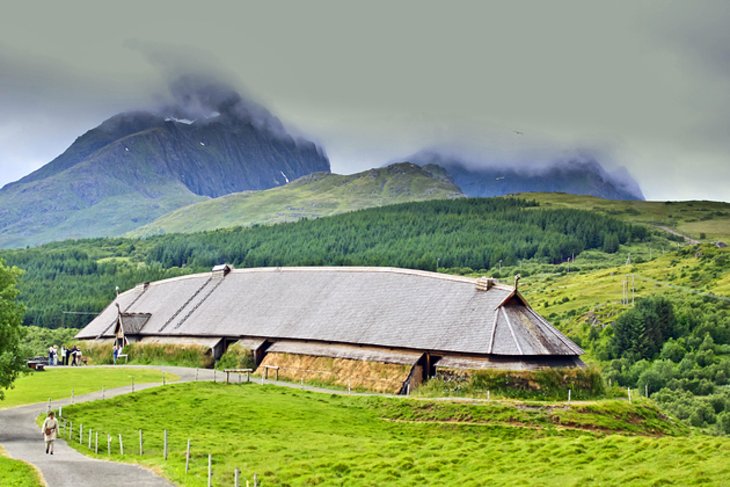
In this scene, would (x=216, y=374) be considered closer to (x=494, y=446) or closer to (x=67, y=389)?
(x=67, y=389)

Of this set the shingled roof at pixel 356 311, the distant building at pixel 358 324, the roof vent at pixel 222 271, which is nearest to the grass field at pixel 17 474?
the distant building at pixel 358 324

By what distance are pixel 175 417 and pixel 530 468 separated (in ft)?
94.6

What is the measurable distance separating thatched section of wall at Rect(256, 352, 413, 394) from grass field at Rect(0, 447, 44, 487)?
40.0m

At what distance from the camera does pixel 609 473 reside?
3712cm

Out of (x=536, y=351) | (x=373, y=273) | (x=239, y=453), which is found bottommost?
(x=239, y=453)

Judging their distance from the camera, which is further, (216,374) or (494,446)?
(216,374)

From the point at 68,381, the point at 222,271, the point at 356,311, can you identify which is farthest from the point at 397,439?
the point at 222,271

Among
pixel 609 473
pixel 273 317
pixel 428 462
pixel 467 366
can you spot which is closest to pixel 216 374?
pixel 273 317

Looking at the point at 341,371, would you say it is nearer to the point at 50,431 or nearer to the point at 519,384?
the point at 519,384

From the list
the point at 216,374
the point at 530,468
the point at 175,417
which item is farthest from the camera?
the point at 216,374

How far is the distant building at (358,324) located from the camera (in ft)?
251

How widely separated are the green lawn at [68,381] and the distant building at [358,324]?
12068 mm

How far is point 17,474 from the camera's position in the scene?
37188 mm

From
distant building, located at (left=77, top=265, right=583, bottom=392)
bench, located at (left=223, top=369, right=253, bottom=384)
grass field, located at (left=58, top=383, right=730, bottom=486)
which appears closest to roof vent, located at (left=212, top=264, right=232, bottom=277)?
distant building, located at (left=77, top=265, right=583, bottom=392)
